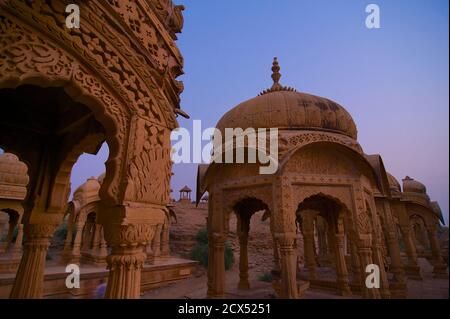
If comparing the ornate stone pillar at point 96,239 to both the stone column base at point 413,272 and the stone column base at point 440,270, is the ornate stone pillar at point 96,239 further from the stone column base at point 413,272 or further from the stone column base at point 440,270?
the stone column base at point 440,270

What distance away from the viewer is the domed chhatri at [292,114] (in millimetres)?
8406

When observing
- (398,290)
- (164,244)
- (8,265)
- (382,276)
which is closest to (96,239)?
(164,244)

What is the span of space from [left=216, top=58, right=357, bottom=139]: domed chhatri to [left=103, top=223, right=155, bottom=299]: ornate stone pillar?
21.1 feet

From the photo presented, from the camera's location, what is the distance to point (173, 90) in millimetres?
3746

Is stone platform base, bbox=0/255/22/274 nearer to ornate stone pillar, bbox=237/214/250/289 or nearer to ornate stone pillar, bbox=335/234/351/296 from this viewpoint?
ornate stone pillar, bbox=237/214/250/289

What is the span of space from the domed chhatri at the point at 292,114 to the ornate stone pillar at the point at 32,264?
Answer: 6366 millimetres

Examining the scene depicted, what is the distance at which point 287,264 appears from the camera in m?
6.89

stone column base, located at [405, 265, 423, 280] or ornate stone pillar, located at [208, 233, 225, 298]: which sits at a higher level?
ornate stone pillar, located at [208, 233, 225, 298]

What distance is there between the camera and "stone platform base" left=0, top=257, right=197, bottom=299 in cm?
955

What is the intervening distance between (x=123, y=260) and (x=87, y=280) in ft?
33.0


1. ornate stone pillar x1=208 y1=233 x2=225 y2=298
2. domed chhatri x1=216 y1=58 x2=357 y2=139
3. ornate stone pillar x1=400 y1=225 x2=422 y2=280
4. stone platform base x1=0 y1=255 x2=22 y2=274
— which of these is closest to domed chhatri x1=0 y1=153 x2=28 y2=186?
stone platform base x1=0 y1=255 x2=22 y2=274

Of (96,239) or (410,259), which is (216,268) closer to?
(96,239)
